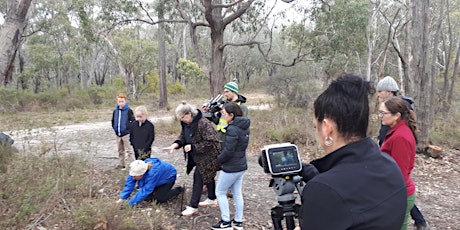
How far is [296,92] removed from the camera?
17.6m

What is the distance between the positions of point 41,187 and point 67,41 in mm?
31693

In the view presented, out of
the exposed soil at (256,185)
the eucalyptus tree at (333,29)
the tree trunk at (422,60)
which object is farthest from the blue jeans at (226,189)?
the eucalyptus tree at (333,29)

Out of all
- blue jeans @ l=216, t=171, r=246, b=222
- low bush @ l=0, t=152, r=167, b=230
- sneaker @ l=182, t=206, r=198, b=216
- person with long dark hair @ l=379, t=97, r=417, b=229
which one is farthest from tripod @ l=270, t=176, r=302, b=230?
sneaker @ l=182, t=206, r=198, b=216

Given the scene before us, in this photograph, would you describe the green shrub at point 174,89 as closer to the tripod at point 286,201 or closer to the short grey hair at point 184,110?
the short grey hair at point 184,110

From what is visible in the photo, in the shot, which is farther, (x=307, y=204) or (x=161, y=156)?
(x=161, y=156)

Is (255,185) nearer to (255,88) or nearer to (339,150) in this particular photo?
(339,150)

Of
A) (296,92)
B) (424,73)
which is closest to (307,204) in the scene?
(424,73)

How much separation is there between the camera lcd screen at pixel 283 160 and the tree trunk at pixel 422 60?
744 cm

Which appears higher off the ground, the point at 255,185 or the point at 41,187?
the point at 41,187

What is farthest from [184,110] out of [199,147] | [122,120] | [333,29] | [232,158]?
[333,29]

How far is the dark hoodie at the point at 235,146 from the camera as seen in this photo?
3.81 metres

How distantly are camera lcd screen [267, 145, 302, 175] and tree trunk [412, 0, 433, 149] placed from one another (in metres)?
7.44

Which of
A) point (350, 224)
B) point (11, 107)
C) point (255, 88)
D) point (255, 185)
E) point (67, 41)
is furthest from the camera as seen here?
point (255, 88)

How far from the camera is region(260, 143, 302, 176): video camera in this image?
182 cm
